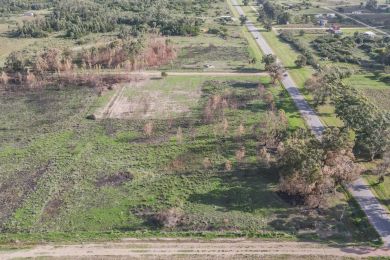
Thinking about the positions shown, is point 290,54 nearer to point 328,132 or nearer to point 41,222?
point 328,132

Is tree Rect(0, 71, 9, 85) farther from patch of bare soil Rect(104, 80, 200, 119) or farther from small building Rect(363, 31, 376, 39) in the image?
small building Rect(363, 31, 376, 39)

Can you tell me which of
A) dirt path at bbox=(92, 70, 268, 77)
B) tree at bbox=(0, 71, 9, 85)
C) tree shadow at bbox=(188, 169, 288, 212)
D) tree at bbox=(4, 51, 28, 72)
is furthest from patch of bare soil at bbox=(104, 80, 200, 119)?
tree at bbox=(4, 51, 28, 72)

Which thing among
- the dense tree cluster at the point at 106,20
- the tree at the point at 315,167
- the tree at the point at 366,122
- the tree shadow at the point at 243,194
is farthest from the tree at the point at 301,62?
the tree shadow at the point at 243,194

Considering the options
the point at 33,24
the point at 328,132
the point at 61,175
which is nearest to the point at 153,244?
the point at 61,175

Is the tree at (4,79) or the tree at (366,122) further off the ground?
the tree at (366,122)

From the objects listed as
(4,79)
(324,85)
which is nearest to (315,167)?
(324,85)

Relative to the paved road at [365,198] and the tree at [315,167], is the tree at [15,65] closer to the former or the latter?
the paved road at [365,198]
